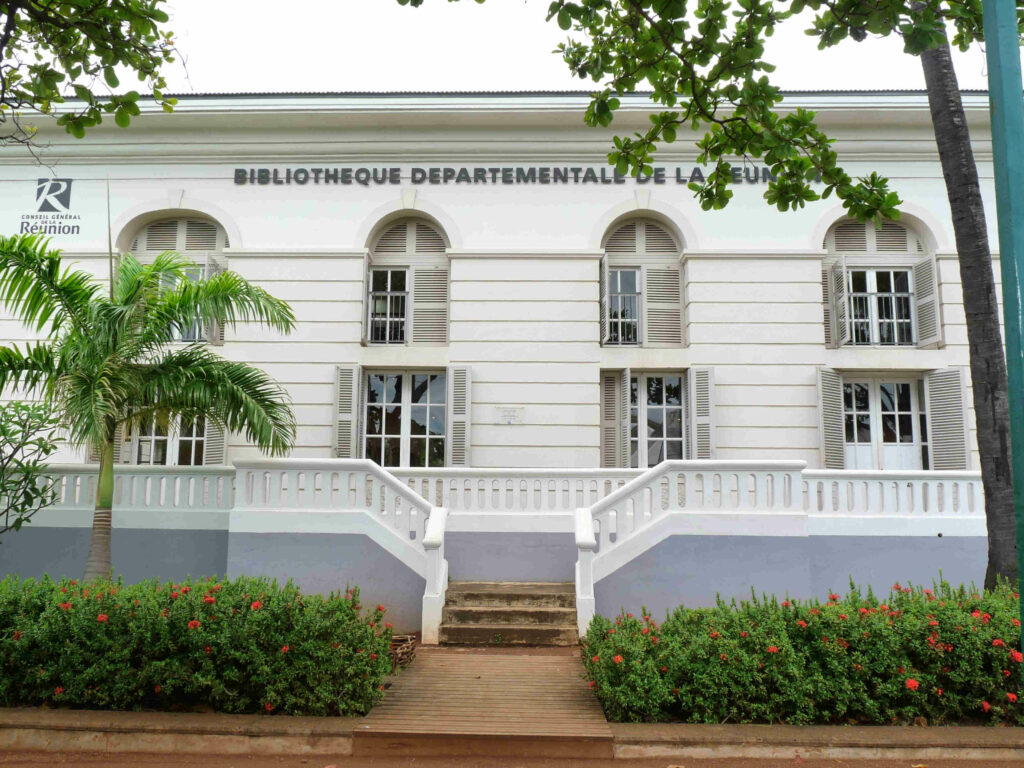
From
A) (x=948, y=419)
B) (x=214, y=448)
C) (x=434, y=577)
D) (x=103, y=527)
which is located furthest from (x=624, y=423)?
(x=103, y=527)

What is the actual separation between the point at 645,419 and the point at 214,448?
25.6 feet

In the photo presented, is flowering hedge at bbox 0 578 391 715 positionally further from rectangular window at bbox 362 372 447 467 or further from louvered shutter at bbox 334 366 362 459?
rectangular window at bbox 362 372 447 467

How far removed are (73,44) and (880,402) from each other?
13.6 meters

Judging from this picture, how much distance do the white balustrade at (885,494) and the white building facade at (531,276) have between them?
9.52 ft

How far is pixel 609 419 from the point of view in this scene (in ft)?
48.1

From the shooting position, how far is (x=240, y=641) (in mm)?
6188

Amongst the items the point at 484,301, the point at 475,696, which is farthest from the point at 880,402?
the point at 475,696

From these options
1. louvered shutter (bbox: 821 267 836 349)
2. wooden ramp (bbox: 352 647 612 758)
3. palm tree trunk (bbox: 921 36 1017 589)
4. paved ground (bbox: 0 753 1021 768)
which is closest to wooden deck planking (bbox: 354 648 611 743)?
wooden ramp (bbox: 352 647 612 758)

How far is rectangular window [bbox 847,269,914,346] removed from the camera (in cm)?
1481

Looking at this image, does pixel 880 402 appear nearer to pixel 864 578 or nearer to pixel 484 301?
pixel 864 578

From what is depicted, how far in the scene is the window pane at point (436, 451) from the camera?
47.4ft

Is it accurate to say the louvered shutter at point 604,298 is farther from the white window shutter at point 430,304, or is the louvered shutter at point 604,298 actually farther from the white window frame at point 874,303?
the white window frame at point 874,303

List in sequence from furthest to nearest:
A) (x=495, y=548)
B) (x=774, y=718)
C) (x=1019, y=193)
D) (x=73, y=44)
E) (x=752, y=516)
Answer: (x=495, y=548) → (x=752, y=516) → (x=73, y=44) → (x=774, y=718) → (x=1019, y=193)

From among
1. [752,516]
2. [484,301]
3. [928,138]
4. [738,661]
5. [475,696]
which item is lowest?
[475,696]
